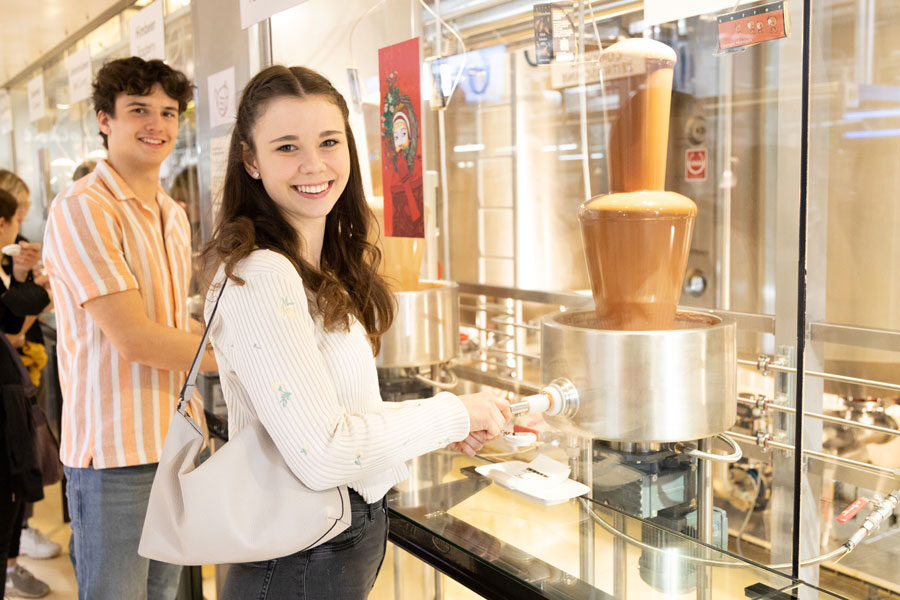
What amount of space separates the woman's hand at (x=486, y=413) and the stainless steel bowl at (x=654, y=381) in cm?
9

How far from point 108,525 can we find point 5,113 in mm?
4028

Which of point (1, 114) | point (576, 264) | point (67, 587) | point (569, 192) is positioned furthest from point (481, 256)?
point (1, 114)

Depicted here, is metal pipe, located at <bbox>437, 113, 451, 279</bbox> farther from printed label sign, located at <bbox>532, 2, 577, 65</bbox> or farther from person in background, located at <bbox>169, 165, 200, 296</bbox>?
person in background, located at <bbox>169, 165, 200, 296</bbox>

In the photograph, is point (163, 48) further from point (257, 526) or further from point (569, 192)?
point (257, 526)

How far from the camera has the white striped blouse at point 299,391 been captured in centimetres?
80

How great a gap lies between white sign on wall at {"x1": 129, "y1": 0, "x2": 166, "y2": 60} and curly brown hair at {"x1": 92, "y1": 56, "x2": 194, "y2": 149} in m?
0.62

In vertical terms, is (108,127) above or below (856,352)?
above

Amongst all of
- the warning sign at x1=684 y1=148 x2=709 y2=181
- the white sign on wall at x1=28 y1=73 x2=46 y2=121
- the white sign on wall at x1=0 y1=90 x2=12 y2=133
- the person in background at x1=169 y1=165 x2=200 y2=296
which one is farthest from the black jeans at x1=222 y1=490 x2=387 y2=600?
the white sign on wall at x1=0 y1=90 x2=12 y2=133

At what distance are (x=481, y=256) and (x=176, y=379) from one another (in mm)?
681

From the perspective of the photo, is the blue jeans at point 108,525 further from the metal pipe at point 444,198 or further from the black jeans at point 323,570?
the metal pipe at point 444,198

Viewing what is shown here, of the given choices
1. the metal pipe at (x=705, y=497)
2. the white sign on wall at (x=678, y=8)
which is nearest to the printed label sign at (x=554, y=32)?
the white sign on wall at (x=678, y=8)

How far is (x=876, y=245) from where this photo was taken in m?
1.16

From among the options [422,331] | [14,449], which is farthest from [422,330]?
[14,449]

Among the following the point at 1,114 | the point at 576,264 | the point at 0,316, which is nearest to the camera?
the point at 576,264
